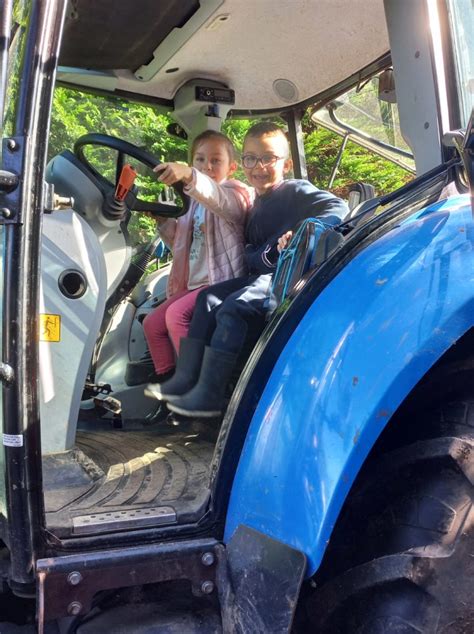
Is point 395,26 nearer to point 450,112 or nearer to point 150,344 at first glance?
point 450,112

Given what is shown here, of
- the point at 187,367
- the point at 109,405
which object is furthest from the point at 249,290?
the point at 109,405

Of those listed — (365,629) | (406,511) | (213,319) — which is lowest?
(365,629)

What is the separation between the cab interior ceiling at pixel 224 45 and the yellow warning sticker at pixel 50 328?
4.24ft

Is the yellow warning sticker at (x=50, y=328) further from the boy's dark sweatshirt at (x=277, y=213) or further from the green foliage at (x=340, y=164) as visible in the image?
the green foliage at (x=340, y=164)

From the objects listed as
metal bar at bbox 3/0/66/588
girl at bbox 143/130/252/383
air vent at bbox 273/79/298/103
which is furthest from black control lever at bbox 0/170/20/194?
air vent at bbox 273/79/298/103

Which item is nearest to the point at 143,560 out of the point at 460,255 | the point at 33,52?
the point at 460,255

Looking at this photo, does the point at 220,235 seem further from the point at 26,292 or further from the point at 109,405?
the point at 26,292

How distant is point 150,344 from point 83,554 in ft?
4.68

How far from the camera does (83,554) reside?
1404 millimetres

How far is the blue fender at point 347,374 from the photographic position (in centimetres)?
134

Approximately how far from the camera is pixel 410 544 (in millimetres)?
1365

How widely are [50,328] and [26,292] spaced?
0.50 meters

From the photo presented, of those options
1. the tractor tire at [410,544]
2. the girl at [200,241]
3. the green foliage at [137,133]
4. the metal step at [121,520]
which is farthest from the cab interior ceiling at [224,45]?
the metal step at [121,520]

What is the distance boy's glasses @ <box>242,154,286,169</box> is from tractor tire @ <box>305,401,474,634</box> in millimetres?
1490
